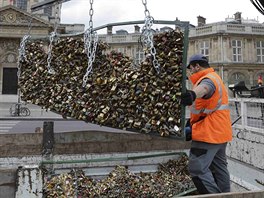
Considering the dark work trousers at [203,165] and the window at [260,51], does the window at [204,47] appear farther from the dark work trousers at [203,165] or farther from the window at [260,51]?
the dark work trousers at [203,165]

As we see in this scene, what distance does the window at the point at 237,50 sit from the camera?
41219 mm

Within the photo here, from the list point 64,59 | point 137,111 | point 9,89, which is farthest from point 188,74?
point 9,89

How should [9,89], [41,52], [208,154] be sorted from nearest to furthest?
[208,154], [41,52], [9,89]

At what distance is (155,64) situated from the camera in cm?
313

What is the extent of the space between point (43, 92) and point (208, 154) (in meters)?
2.33

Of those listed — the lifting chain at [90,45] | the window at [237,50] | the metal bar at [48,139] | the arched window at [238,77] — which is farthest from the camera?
the window at [237,50]

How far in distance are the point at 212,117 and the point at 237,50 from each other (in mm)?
41556

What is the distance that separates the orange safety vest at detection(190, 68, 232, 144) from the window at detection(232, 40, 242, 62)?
40.5 m


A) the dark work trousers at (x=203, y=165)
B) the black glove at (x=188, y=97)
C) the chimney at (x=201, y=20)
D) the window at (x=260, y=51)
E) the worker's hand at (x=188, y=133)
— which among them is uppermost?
the chimney at (x=201, y=20)

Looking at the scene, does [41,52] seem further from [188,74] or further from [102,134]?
[188,74]

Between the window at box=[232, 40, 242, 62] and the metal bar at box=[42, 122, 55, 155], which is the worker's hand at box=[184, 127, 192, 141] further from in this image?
the window at box=[232, 40, 242, 62]

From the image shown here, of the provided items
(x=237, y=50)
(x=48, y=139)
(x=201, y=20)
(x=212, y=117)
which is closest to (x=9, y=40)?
(x=201, y=20)

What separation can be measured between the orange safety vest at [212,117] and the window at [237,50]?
133 ft

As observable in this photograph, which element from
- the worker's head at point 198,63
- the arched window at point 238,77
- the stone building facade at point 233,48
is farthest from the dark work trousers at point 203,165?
the arched window at point 238,77
